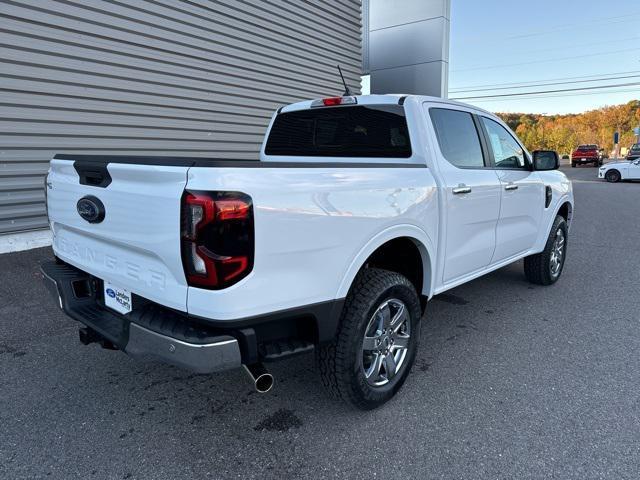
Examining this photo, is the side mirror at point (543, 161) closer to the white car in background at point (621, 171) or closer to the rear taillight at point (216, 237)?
the rear taillight at point (216, 237)

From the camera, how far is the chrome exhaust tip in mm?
2139

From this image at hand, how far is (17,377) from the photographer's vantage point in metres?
3.07

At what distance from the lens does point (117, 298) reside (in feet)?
7.86

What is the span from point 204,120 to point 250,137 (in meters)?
1.14

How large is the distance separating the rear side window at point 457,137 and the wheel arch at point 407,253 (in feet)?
2.44

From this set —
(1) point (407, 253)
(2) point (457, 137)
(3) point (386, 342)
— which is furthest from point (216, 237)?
(2) point (457, 137)

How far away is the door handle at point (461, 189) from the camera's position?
322 cm

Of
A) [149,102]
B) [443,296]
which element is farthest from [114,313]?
[149,102]

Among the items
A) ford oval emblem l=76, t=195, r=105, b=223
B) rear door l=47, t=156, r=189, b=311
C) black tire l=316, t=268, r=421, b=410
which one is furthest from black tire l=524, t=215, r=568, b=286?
ford oval emblem l=76, t=195, r=105, b=223

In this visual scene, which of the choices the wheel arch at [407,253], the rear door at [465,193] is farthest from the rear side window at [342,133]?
the wheel arch at [407,253]

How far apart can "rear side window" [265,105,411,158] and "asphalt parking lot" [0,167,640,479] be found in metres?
1.61

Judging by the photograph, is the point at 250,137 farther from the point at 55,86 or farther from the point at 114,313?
the point at 114,313

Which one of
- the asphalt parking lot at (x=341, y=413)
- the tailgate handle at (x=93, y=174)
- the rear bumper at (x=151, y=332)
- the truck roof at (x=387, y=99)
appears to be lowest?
the asphalt parking lot at (x=341, y=413)

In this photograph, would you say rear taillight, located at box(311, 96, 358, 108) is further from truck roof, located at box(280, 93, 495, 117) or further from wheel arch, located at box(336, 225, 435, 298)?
wheel arch, located at box(336, 225, 435, 298)
